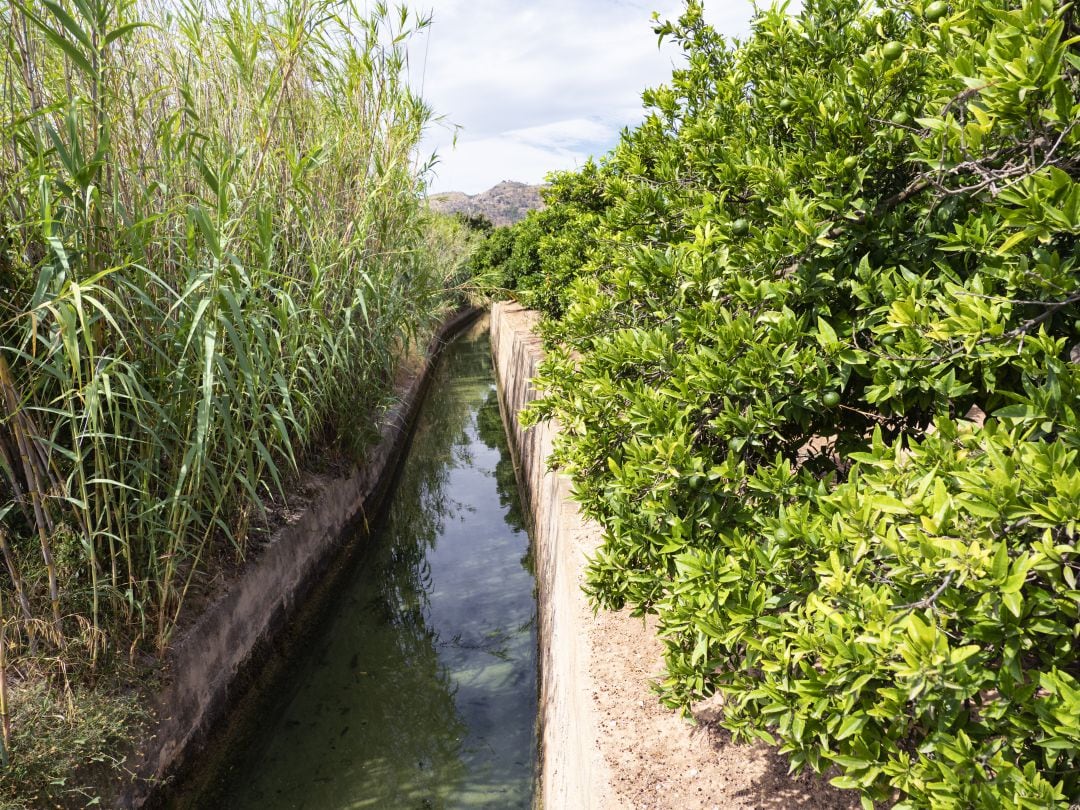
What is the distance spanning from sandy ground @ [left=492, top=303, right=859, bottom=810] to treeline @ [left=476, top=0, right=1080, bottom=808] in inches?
11.8

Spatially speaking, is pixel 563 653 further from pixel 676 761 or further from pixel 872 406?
pixel 872 406

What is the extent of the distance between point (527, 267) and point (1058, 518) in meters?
13.3

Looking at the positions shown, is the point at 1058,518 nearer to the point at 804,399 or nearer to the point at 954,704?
the point at 954,704

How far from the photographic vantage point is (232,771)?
3.63m

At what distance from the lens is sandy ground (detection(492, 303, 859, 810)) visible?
215 centimetres

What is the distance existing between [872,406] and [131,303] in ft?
10.6

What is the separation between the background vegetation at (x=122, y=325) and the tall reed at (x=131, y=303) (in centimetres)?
1

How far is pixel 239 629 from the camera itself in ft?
13.2

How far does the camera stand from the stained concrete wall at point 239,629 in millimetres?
3230

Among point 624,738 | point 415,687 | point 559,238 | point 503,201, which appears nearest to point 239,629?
point 415,687

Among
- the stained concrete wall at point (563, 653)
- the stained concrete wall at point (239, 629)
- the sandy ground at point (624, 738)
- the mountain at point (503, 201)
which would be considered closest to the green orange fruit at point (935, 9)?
the stained concrete wall at point (563, 653)

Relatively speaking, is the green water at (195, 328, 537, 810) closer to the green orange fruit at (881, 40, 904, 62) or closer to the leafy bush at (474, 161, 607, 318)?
the leafy bush at (474, 161, 607, 318)

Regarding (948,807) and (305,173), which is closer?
(948,807)

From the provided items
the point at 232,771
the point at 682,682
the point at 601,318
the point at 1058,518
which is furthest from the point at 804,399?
the point at 232,771
